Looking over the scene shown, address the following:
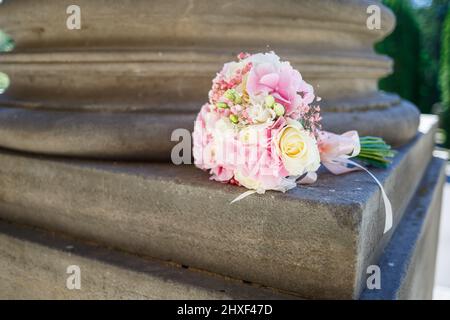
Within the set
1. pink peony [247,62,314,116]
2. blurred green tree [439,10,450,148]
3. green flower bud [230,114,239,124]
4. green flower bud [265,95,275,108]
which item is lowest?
blurred green tree [439,10,450,148]

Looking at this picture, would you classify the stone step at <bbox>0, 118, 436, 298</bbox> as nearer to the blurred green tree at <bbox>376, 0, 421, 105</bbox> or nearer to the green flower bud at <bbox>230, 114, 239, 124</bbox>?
the green flower bud at <bbox>230, 114, 239, 124</bbox>

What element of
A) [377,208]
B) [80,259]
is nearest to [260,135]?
[377,208]

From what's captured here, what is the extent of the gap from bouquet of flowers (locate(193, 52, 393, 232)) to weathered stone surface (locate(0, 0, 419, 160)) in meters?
0.53

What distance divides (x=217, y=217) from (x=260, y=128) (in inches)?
18.9

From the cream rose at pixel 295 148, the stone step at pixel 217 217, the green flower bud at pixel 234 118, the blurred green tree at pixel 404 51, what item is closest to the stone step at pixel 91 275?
the stone step at pixel 217 217

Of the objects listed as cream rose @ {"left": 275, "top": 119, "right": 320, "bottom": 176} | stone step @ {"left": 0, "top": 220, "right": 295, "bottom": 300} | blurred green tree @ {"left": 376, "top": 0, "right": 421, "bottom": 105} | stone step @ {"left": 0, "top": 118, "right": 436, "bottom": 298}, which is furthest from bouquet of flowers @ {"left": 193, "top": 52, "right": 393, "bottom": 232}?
blurred green tree @ {"left": 376, "top": 0, "right": 421, "bottom": 105}

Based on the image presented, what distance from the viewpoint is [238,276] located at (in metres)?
1.90

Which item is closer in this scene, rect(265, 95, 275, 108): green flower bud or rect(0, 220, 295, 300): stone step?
rect(265, 95, 275, 108): green flower bud

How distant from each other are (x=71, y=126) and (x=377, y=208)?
176 cm

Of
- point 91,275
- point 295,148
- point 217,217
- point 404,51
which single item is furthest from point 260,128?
point 404,51

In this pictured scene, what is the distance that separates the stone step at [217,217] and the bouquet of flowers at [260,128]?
109mm

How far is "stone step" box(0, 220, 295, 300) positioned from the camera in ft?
6.17

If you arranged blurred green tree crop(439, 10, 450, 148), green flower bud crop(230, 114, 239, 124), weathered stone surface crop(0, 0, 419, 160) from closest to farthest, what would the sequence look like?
1. green flower bud crop(230, 114, 239, 124)
2. weathered stone surface crop(0, 0, 419, 160)
3. blurred green tree crop(439, 10, 450, 148)

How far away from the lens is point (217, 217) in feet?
6.17
